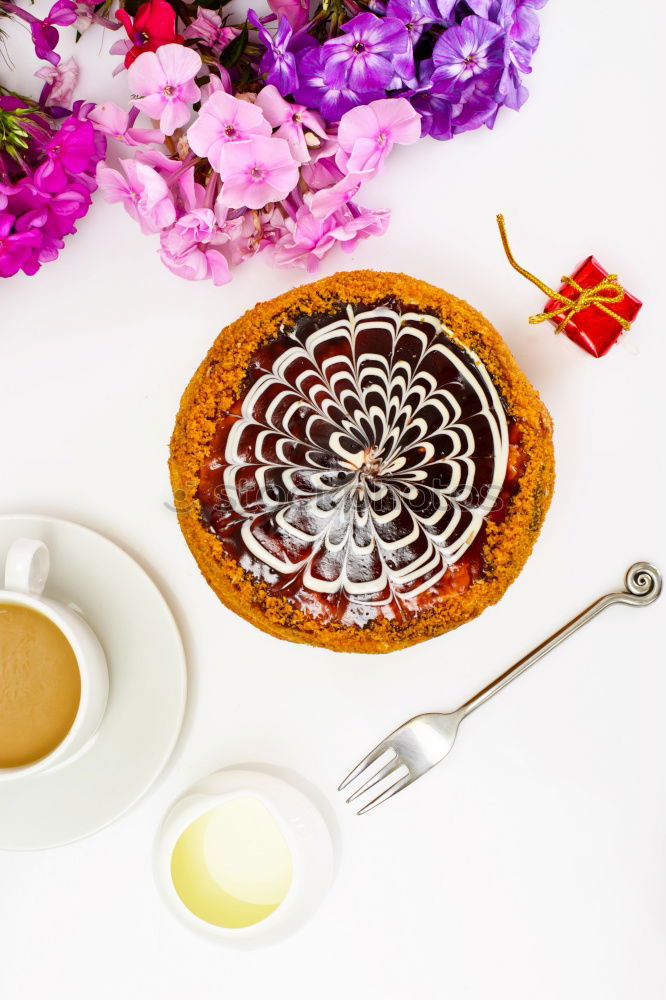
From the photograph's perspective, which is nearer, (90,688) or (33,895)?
(90,688)

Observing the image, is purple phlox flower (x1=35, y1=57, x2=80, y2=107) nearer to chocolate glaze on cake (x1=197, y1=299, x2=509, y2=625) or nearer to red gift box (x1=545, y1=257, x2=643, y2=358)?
chocolate glaze on cake (x1=197, y1=299, x2=509, y2=625)

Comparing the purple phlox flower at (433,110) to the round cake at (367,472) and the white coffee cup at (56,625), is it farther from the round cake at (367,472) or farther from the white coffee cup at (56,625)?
the white coffee cup at (56,625)

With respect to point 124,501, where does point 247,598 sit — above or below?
above

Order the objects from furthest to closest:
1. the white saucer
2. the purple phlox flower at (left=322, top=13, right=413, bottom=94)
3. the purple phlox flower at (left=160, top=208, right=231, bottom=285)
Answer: the white saucer < the purple phlox flower at (left=160, top=208, right=231, bottom=285) < the purple phlox flower at (left=322, top=13, right=413, bottom=94)

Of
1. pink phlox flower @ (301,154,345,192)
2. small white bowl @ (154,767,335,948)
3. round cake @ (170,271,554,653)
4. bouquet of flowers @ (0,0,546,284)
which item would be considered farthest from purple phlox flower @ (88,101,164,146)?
small white bowl @ (154,767,335,948)

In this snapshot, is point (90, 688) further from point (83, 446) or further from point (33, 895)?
point (33, 895)

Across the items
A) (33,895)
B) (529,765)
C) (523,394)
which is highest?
(523,394)

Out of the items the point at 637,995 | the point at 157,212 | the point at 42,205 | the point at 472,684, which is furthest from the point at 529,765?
the point at 42,205
